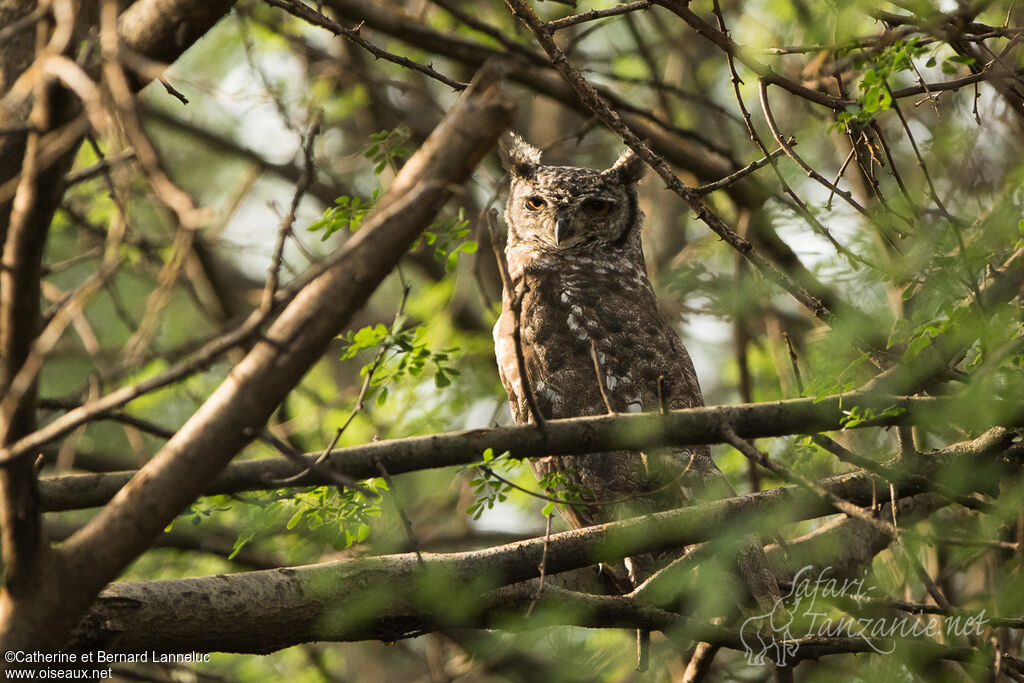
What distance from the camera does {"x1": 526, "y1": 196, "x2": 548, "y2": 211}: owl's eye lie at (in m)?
5.65

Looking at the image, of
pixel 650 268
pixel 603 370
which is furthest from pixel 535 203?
pixel 650 268

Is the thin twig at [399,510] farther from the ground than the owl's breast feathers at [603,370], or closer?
closer

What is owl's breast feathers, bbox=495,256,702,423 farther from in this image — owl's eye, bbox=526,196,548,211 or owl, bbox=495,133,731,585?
owl's eye, bbox=526,196,548,211

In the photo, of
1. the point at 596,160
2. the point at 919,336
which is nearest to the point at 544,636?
the point at 919,336

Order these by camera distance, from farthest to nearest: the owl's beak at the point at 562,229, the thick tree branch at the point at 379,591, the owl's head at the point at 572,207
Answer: the owl's head at the point at 572,207 → the owl's beak at the point at 562,229 → the thick tree branch at the point at 379,591

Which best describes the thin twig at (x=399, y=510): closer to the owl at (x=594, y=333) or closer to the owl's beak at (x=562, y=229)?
the owl at (x=594, y=333)

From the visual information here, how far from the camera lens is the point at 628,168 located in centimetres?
590

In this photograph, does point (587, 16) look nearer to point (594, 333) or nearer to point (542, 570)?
point (542, 570)

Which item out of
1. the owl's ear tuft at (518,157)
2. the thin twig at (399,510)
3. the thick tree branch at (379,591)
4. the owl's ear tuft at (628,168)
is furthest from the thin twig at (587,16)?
the owl's ear tuft at (518,157)

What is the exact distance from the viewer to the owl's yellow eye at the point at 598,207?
565 centimetres

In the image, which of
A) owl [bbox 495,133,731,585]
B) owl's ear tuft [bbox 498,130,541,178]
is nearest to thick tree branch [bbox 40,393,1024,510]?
owl [bbox 495,133,731,585]

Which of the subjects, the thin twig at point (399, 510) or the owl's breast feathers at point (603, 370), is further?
the owl's breast feathers at point (603, 370)

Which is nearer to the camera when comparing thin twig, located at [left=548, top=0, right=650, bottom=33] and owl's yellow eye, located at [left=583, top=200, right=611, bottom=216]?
thin twig, located at [left=548, top=0, right=650, bottom=33]

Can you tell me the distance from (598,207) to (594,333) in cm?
114
